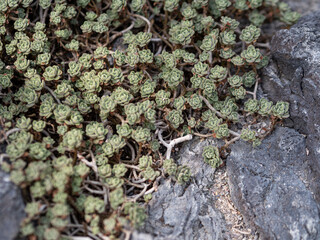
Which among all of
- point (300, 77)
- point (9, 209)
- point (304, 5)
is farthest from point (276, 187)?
point (304, 5)

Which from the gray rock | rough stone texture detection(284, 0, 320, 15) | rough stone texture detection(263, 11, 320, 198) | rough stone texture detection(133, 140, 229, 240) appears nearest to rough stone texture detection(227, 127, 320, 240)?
rough stone texture detection(263, 11, 320, 198)

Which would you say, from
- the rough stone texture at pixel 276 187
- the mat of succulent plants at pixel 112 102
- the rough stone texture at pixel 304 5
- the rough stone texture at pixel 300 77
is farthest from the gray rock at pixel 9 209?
the rough stone texture at pixel 304 5

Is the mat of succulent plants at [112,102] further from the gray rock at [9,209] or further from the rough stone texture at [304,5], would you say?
the rough stone texture at [304,5]

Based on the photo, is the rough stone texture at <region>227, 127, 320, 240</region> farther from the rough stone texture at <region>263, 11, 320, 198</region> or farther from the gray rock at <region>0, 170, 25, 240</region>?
the gray rock at <region>0, 170, 25, 240</region>

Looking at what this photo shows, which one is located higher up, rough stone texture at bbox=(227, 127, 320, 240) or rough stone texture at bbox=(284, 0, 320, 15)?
rough stone texture at bbox=(284, 0, 320, 15)

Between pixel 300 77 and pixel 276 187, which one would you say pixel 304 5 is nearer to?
pixel 300 77

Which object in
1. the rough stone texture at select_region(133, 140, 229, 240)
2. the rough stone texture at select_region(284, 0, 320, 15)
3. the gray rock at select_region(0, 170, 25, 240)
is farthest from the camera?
the rough stone texture at select_region(284, 0, 320, 15)

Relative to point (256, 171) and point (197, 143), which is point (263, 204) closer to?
point (256, 171)

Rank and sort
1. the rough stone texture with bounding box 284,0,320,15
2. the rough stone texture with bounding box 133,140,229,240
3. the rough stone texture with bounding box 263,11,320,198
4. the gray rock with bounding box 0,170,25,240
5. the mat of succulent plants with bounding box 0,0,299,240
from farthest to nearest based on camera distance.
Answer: the rough stone texture with bounding box 284,0,320,15
the rough stone texture with bounding box 263,11,320,198
the rough stone texture with bounding box 133,140,229,240
the mat of succulent plants with bounding box 0,0,299,240
the gray rock with bounding box 0,170,25,240

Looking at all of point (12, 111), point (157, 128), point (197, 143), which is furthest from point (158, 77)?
point (12, 111)
